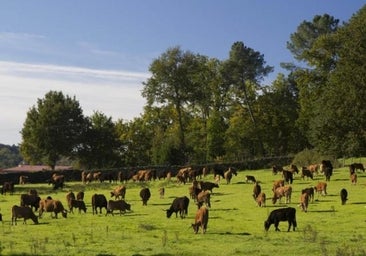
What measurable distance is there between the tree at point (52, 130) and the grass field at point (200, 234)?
174 feet

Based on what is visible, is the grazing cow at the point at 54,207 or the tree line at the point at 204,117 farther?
the tree line at the point at 204,117

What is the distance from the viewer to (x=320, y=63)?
68312mm

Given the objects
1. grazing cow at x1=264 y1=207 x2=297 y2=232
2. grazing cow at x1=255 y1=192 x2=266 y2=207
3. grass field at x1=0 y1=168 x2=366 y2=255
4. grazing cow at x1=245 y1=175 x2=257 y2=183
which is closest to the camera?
grass field at x1=0 y1=168 x2=366 y2=255

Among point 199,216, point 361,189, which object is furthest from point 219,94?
point 199,216

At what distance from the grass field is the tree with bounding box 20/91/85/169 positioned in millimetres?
53171

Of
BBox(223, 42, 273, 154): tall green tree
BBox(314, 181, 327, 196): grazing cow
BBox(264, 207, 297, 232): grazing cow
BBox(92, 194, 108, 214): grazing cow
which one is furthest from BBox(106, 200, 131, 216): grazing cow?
BBox(223, 42, 273, 154): tall green tree

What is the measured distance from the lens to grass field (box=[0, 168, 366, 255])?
19.4 metres

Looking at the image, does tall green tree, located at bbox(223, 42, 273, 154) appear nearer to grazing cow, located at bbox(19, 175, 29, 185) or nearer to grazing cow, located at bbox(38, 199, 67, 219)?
grazing cow, located at bbox(19, 175, 29, 185)

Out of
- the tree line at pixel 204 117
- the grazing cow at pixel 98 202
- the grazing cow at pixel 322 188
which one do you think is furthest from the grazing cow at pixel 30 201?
the tree line at pixel 204 117

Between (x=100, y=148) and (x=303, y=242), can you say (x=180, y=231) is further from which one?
(x=100, y=148)

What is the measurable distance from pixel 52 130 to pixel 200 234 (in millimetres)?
71232

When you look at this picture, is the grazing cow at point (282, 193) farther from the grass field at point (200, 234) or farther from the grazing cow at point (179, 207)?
the grazing cow at point (179, 207)

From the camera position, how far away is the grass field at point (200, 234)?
63.6 ft

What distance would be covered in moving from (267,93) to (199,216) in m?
69.6
